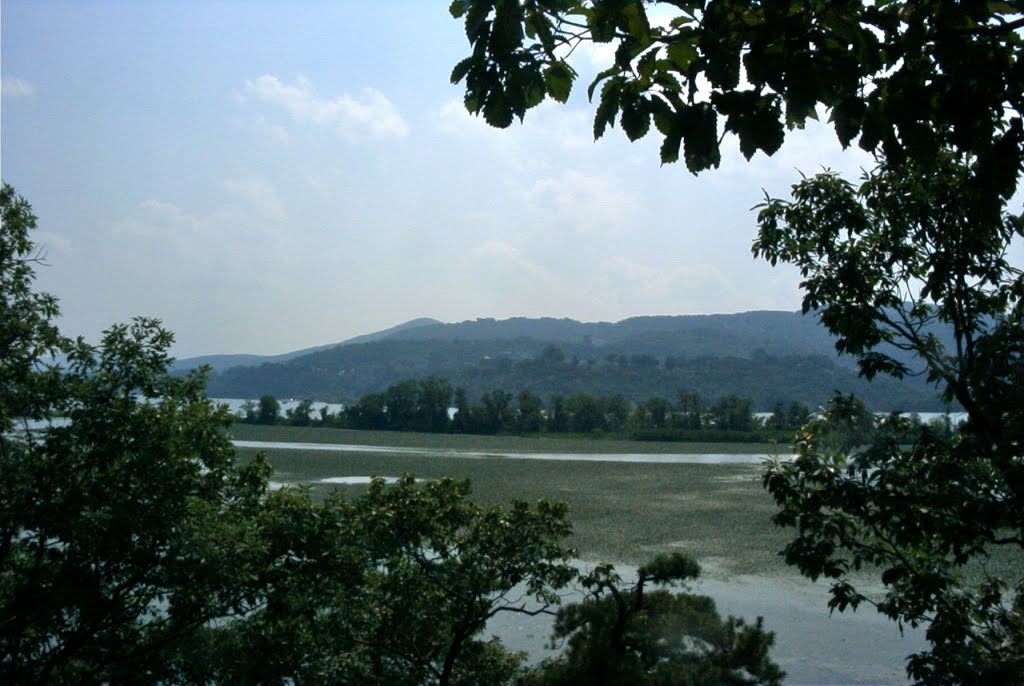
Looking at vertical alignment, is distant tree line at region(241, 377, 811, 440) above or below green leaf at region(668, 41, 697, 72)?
below

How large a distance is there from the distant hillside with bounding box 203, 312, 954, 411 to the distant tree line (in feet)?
13.4

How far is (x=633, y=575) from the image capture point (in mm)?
11031

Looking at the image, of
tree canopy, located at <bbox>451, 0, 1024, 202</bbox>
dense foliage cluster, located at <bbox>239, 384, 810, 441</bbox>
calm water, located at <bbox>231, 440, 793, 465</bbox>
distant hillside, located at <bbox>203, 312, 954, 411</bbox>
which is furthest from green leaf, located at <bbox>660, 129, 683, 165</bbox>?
dense foliage cluster, located at <bbox>239, 384, 810, 441</bbox>

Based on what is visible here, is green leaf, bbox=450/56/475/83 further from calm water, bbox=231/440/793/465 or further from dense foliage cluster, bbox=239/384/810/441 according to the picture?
dense foliage cluster, bbox=239/384/810/441

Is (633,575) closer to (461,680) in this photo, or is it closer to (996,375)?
(461,680)

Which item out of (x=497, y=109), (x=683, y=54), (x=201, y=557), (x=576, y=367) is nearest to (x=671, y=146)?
(x=683, y=54)

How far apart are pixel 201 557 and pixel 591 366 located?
65.2 meters

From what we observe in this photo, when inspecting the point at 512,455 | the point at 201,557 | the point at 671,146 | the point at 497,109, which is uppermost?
the point at 497,109

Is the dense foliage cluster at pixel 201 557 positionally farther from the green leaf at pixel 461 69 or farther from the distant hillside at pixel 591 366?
the distant hillside at pixel 591 366

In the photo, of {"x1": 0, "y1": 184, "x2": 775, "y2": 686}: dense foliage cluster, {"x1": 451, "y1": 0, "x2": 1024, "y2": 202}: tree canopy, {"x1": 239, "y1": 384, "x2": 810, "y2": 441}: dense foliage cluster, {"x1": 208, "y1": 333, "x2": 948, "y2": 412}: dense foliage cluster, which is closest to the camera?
{"x1": 451, "y1": 0, "x2": 1024, "y2": 202}: tree canopy

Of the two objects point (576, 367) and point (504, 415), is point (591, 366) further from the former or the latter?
point (504, 415)

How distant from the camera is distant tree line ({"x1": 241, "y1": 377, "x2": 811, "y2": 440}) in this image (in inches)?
1741

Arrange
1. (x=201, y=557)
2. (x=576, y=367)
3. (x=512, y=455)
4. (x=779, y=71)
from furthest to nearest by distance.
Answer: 1. (x=576, y=367)
2. (x=512, y=455)
3. (x=201, y=557)
4. (x=779, y=71)

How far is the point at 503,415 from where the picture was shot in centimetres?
4559
